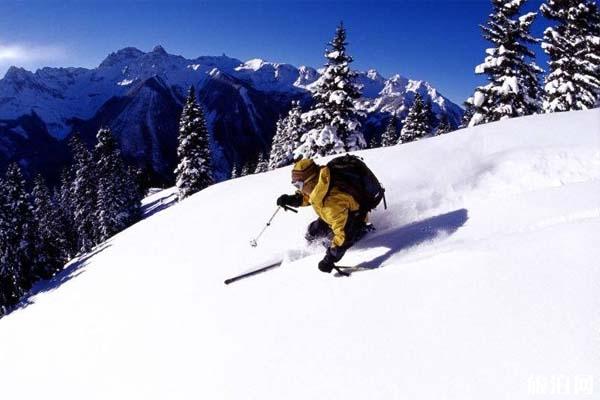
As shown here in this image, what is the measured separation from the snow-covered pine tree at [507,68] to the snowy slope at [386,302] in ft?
50.6

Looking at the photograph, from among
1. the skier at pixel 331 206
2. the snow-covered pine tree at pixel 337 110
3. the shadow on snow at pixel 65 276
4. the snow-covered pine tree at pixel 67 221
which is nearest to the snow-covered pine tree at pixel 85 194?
the snow-covered pine tree at pixel 67 221

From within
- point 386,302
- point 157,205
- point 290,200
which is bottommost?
point 386,302

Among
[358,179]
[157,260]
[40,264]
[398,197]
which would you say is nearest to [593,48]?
[398,197]

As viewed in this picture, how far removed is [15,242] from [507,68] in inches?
1563

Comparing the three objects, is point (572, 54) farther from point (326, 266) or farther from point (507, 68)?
point (326, 266)

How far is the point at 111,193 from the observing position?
46969 millimetres

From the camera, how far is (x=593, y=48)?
79.3ft

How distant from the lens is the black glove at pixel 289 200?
650 cm

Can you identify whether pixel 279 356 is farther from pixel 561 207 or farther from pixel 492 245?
pixel 561 207

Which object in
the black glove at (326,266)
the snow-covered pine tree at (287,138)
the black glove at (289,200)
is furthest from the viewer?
the snow-covered pine tree at (287,138)

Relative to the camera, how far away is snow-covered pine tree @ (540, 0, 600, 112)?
2341 centimetres

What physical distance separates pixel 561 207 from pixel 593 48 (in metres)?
24.8

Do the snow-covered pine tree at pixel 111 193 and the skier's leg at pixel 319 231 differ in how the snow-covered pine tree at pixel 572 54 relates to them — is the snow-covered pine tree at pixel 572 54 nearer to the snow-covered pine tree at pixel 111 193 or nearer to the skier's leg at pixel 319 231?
the skier's leg at pixel 319 231

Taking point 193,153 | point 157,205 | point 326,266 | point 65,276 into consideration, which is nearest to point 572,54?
point 326,266
